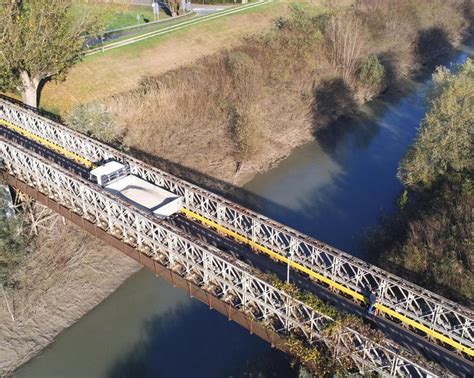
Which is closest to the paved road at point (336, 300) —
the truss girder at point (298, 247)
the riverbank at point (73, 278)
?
the truss girder at point (298, 247)

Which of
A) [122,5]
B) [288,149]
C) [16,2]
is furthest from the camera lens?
[122,5]

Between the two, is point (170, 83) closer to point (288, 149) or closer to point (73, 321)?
point (288, 149)

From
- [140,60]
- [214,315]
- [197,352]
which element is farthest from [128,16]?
[197,352]

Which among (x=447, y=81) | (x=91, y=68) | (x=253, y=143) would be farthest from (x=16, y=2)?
(x=447, y=81)

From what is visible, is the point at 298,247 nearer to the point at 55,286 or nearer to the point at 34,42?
the point at 55,286

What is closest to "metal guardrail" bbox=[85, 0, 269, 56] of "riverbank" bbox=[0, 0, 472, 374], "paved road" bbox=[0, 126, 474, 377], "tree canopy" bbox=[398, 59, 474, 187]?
"riverbank" bbox=[0, 0, 472, 374]
